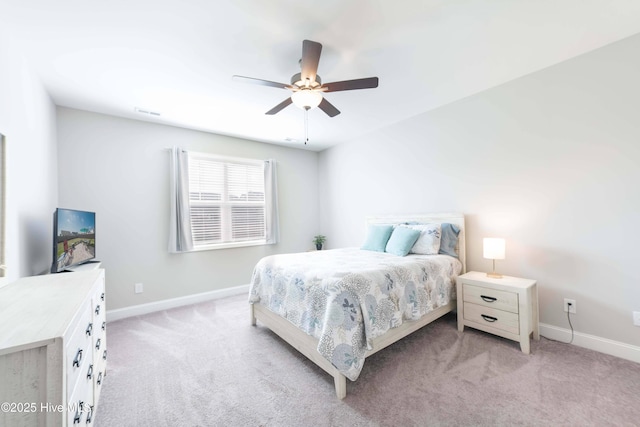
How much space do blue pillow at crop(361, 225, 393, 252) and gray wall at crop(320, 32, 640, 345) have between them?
0.70m

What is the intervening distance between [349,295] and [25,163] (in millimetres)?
2758

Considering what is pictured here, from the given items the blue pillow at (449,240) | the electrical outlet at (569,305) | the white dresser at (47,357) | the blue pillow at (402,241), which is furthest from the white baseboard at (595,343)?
the white dresser at (47,357)

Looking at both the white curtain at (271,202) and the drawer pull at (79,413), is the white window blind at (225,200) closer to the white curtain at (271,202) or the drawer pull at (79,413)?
the white curtain at (271,202)

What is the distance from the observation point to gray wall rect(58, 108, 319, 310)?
2.98 metres

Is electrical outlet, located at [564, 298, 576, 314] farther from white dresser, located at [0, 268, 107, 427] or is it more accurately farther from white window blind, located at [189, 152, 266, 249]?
white window blind, located at [189, 152, 266, 249]

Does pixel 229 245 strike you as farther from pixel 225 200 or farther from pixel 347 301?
pixel 347 301

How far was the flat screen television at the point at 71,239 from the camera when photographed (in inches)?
80.1

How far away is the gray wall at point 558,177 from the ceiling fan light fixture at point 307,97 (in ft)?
6.47

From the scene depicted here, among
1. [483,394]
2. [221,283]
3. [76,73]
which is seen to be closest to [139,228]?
[221,283]

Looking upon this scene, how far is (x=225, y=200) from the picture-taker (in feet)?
13.3

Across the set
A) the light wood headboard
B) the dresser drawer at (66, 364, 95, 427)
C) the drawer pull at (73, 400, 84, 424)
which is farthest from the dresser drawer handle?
the light wood headboard

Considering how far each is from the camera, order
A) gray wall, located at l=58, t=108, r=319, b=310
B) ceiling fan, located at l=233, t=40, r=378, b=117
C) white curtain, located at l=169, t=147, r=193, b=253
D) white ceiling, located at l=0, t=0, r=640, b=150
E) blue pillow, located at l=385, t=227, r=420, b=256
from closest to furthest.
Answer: white ceiling, located at l=0, t=0, r=640, b=150 < ceiling fan, located at l=233, t=40, r=378, b=117 < blue pillow, located at l=385, t=227, r=420, b=256 < gray wall, located at l=58, t=108, r=319, b=310 < white curtain, located at l=169, t=147, r=193, b=253

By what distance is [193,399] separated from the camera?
1701 millimetres


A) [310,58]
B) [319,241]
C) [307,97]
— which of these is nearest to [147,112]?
[307,97]
